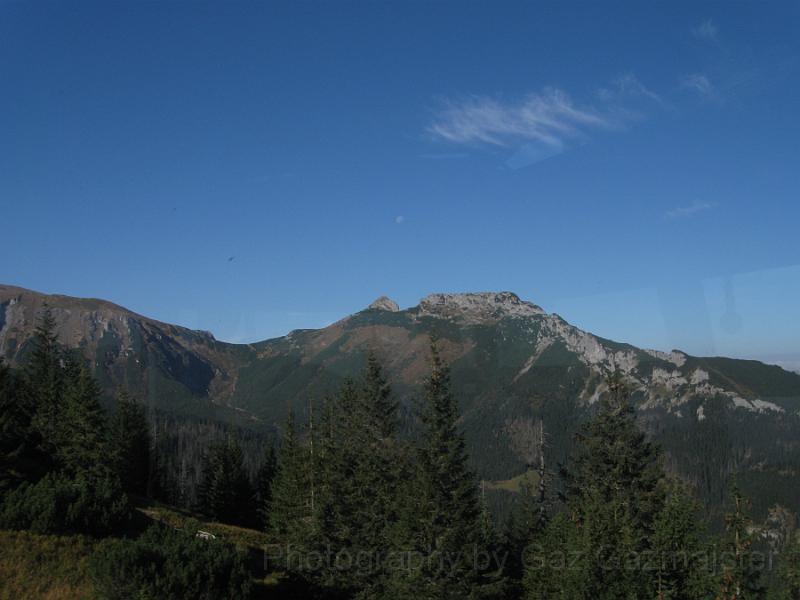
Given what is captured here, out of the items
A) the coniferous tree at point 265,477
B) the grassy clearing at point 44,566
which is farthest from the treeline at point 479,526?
the coniferous tree at point 265,477

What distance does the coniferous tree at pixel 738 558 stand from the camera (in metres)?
24.0

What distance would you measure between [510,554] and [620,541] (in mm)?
16964

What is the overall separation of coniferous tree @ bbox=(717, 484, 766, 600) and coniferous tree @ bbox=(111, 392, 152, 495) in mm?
50264

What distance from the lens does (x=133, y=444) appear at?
6825 cm

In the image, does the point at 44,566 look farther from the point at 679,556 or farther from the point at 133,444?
the point at 133,444

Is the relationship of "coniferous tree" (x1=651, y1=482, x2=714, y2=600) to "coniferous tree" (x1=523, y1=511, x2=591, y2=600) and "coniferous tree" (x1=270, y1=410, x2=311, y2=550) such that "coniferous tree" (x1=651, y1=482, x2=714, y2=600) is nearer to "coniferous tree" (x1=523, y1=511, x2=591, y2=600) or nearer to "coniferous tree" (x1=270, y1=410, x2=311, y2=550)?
"coniferous tree" (x1=523, y1=511, x2=591, y2=600)

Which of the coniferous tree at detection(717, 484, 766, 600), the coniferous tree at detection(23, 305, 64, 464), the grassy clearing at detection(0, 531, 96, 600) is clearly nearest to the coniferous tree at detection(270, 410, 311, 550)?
the grassy clearing at detection(0, 531, 96, 600)

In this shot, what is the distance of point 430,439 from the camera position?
30484 millimetres

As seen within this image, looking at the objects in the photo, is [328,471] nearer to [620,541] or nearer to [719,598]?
[620,541]

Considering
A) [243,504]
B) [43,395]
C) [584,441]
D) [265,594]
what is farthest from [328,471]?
[243,504]

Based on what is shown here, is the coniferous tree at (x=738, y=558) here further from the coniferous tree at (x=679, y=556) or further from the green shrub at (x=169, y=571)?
the green shrub at (x=169, y=571)

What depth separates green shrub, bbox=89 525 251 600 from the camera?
1764 centimetres

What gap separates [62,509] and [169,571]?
28.9ft

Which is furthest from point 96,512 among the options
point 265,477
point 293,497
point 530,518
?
point 265,477
